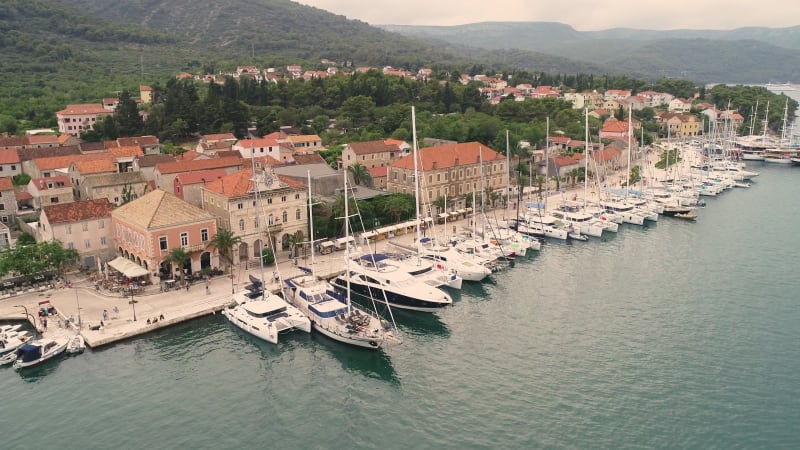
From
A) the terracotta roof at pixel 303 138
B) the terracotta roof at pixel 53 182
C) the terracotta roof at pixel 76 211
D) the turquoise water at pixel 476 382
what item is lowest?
the turquoise water at pixel 476 382

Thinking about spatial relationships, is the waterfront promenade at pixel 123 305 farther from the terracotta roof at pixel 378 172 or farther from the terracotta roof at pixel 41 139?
the terracotta roof at pixel 41 139

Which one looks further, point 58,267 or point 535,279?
point 535,279

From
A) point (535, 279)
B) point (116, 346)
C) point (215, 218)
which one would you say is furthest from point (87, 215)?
point (535, 279)

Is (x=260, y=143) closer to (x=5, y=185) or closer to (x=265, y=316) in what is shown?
(x=5, y=185)

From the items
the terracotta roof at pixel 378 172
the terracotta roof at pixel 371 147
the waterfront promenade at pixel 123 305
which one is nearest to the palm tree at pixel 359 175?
the terracotta roof at pixel 378 172

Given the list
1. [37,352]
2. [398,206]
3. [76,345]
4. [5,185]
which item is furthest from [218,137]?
[37,352]

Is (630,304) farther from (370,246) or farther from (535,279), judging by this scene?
(370,246)
